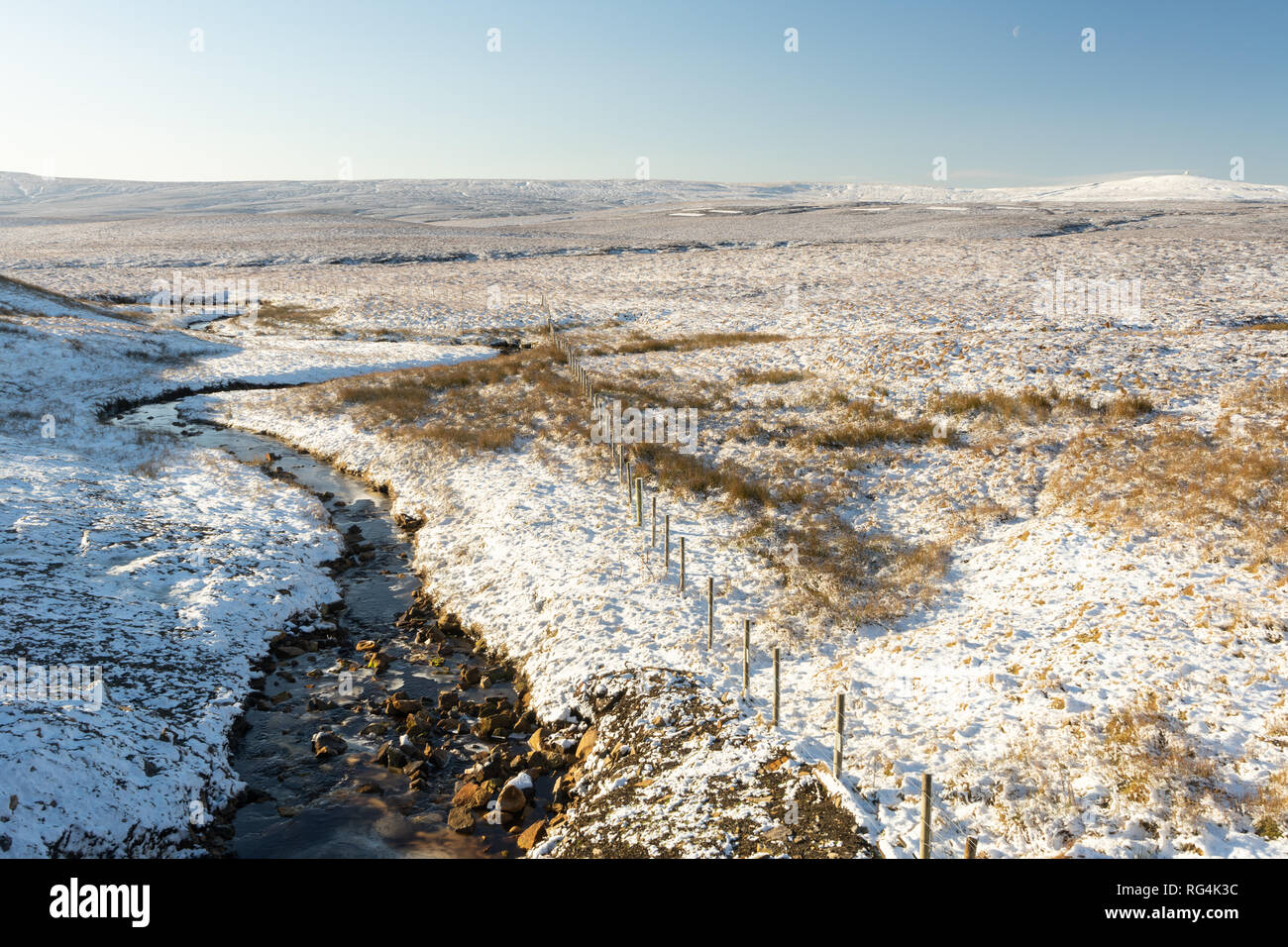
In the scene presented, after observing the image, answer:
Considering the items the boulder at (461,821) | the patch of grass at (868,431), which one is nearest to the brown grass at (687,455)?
the patch of grass at (868,431)

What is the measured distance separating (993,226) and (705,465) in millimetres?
74536

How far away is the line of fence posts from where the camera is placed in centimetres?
757

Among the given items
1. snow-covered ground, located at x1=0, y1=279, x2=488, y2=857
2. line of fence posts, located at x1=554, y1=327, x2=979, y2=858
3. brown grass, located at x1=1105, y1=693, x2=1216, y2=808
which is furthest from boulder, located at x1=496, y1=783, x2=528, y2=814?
brown grass, located at x1=1105, y1=693, x2=1216, y2=808

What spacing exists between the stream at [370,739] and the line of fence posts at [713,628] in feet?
11.9

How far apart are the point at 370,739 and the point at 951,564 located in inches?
450

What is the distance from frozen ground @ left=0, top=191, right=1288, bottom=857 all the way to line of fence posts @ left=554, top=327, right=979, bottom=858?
0.28 meters

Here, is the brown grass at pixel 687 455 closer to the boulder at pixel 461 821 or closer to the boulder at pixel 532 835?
the boulder at pixel 532 835

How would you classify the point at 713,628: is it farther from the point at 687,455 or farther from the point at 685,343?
the point at 685,343

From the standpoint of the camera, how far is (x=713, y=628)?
13.1 m

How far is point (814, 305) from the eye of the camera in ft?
144

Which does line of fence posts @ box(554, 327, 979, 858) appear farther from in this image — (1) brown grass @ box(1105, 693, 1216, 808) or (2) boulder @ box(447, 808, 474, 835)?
(2) boulder @ box(447, 808, 474, 835)

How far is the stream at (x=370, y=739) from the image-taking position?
9312 millimetres
